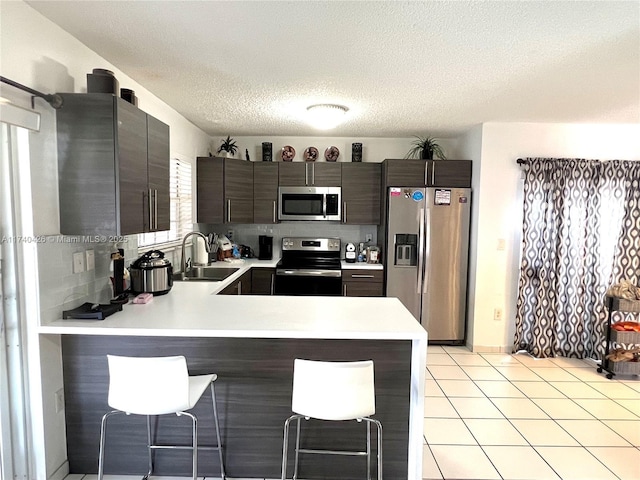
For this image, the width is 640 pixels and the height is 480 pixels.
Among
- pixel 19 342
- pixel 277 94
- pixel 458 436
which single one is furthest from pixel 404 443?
pixel 277 94

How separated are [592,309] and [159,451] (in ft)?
13.5

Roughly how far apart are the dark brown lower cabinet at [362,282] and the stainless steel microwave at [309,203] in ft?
2.39

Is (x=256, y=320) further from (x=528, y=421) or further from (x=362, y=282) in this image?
(x=362, y=282)

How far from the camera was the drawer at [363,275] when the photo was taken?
4.39 metres

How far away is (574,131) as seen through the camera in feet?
12.8

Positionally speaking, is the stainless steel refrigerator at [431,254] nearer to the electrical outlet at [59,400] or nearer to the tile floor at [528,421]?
the tile floor at [528,421]

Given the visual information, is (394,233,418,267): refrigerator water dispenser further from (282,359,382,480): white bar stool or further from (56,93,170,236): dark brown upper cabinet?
(56,93,170,236): dark brown upper cabinet

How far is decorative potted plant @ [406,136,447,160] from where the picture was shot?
14.5ft

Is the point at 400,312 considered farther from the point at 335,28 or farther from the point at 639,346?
the point at 639,346

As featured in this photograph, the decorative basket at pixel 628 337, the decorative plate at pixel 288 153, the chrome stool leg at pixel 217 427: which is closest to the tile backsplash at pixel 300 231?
the decorative plate at pixel 288 153

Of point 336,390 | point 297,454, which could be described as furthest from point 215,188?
point 336,390

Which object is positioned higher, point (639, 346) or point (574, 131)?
point (574, 131)

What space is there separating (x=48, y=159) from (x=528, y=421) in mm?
3444

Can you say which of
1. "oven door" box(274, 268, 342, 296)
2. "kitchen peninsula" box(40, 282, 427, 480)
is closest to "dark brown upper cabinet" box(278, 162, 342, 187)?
"oven door" box(274, 268, 342, 296)
